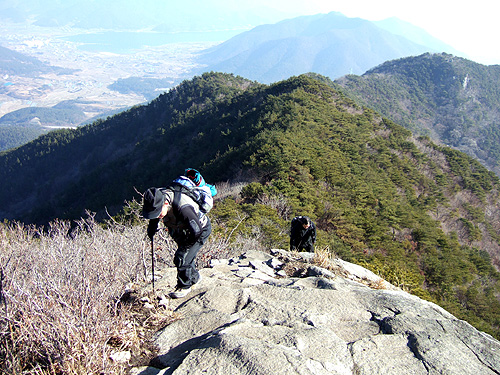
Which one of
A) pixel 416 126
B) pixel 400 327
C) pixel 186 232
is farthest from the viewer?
pixel 416 126

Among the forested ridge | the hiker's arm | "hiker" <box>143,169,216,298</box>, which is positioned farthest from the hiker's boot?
the forested ridge

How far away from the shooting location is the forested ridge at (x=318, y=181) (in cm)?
1181

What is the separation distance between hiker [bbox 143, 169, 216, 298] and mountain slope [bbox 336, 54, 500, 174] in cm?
7064

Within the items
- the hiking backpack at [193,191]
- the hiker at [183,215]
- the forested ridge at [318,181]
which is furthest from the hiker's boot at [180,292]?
the forested ridge at [318,181]

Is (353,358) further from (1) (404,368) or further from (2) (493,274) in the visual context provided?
(2) (493,274)

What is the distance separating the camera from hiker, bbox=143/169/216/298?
3.27 meters

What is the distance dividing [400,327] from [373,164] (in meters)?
22.0

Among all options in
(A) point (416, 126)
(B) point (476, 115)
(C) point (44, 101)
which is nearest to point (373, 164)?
(A) point (416, 126)

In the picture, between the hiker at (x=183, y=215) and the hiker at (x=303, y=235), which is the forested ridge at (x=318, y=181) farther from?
the hiker at (x=183, y=215)

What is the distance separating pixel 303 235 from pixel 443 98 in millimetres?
103033

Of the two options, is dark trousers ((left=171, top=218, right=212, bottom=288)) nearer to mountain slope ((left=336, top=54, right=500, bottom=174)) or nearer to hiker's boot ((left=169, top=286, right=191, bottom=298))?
hiker's boot ((left=169, top=286, right=191, bottom=298))

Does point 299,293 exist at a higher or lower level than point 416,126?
higher

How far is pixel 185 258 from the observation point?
3.97 metres

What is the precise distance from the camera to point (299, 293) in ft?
12.6
